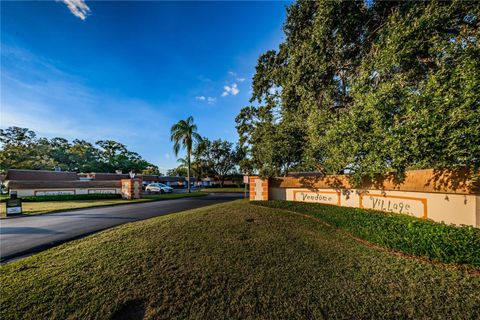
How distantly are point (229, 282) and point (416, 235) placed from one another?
4399 mm

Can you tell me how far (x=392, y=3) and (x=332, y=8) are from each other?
202 centimetres

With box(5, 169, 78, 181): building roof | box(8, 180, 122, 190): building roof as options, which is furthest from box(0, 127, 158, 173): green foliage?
box(8, 180, 122, 190): building roof

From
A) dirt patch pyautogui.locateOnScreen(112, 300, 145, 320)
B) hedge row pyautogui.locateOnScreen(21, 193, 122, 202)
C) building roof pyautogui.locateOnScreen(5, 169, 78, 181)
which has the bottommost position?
hedge row pyautogui.locateOnScreen(21, 193, 122, 202)

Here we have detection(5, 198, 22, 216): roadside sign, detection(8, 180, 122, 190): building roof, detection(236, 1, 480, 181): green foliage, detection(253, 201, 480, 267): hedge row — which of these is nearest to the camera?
detection(253, 201, 480, 267): hedge row

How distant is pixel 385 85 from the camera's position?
4965mm

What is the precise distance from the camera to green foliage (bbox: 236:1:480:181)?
13.4ft

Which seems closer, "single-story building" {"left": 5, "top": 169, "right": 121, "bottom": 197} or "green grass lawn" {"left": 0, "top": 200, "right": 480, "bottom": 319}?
"green grass lawn" {"left": 0, "top": 200, "right": 480, "bottom": 319}

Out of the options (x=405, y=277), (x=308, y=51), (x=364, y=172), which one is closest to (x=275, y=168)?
(x=364, y=172)

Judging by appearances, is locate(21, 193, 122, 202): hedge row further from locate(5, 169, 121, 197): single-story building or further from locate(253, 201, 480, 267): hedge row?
locate(253, 201, 480, 267): hedge row

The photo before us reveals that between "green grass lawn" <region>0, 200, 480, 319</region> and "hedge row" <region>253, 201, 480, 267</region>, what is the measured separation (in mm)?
291

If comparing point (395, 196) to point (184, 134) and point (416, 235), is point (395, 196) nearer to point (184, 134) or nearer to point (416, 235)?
point (416, 235)

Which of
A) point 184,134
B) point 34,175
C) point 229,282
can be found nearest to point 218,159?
point 184,134

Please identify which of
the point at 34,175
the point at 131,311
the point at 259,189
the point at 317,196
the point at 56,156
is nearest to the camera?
the point at 131,311

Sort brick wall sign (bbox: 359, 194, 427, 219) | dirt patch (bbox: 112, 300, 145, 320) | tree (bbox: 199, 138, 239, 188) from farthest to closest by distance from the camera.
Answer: tree (bbox: 199, 138, 239, 188)
brick wall sign (bbox: 359, 194, 427, 219)
dirt patch (bbox: 112, 300, 145, 320)
